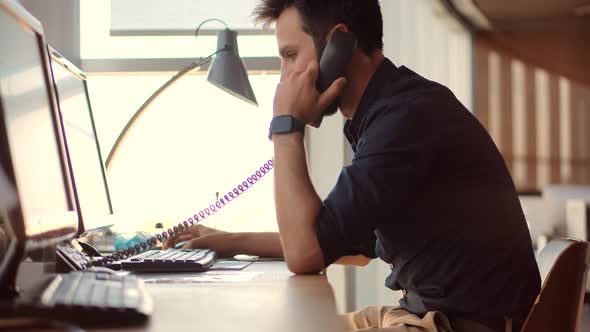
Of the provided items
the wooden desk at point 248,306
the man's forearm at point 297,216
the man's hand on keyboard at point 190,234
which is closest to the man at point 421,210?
the man's forearm at point 297,216

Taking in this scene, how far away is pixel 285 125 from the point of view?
152 centimetres

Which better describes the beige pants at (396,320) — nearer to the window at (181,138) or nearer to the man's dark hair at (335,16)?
the man's dark hair at (335,16)

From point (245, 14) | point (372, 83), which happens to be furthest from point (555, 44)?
point (372, 83)

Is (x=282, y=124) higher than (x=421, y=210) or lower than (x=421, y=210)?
higher

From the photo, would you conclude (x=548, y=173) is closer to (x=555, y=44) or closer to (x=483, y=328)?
(x=555, y=44)

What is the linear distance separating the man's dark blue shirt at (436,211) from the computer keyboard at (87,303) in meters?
0.56

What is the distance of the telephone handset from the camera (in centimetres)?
162

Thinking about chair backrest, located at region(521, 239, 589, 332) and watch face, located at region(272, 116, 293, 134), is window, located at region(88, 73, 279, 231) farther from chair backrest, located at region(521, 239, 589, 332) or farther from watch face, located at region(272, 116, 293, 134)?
chair backrest, located at region(521, 239, 589, 332)

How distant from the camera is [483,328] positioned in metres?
1.35

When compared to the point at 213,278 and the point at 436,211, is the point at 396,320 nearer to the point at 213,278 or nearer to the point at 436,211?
the point at 436,211

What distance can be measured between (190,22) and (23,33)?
192cm

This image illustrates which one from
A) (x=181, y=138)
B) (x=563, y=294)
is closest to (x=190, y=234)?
(x=181, y=138)

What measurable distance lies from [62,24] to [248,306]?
2187 millimetres

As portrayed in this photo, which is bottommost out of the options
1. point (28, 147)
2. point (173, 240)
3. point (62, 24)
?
point (173, 240)
